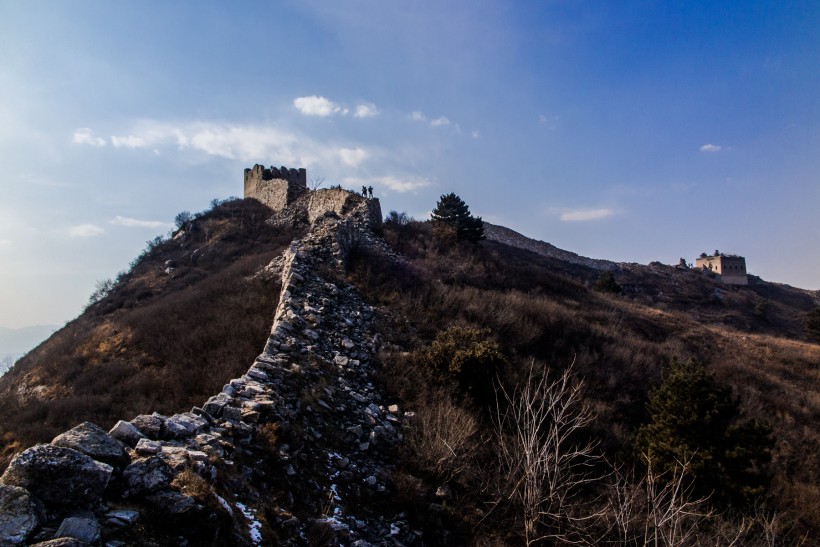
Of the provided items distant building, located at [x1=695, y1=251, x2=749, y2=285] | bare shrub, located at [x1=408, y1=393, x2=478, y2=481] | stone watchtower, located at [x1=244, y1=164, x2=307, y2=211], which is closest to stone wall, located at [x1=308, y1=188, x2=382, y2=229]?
stone watchtower, located at [x1=244, y1=164, x2=307, y2=211]

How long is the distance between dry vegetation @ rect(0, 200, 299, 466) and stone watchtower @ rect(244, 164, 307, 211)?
10305 mm

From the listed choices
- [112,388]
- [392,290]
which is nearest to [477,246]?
[392,290]

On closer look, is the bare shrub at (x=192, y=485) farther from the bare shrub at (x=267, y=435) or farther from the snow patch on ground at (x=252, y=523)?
the bare shrub at (x=267, y=435)

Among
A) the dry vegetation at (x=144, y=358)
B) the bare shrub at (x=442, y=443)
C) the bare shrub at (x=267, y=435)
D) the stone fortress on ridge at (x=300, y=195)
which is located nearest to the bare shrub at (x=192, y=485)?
the bare shrub at (x=267, y=435)

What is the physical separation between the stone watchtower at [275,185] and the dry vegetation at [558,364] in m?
9.57

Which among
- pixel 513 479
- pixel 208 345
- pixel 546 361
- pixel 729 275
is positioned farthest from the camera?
pixel 729 275

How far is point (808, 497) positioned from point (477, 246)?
16.9m

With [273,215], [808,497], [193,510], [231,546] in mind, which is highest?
[273,215]

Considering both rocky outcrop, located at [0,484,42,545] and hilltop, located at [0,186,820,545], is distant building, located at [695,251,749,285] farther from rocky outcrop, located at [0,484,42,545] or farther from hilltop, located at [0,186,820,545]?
rocky outcrop, located at [0,484,42,545]

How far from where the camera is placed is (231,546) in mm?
3840

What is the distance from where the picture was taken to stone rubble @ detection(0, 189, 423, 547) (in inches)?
132

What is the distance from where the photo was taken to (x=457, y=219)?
26.4m

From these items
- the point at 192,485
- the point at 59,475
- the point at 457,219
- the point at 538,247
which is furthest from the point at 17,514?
the point at 538,247

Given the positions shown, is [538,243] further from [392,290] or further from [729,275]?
[392,290]
